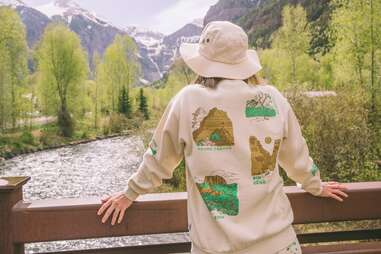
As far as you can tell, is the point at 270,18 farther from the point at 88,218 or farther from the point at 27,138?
the point at 88,218

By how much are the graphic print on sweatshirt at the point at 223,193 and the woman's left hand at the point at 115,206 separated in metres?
0.35

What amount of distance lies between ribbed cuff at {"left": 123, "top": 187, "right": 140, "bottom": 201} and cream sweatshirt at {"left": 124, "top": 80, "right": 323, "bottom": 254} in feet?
0.70

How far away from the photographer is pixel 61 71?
29766 millimetres

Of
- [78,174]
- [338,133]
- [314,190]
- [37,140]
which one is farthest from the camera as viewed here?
[37,140]

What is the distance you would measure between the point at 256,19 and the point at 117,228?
104m

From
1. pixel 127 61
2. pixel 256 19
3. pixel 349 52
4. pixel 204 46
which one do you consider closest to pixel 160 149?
pixel 204 46

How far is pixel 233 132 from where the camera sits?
4.25 feet

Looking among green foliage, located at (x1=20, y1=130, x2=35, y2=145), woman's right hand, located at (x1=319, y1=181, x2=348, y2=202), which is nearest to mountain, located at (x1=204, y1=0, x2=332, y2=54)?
green foliage, located at (x1=20, y1=130, x2=35, y2=145)

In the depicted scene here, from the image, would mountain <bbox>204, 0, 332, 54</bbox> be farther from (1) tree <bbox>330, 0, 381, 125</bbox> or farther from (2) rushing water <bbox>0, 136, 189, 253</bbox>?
(1) tree <bbox>330, 0, 381, 125</bbox>

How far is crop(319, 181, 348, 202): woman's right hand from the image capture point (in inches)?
66.1

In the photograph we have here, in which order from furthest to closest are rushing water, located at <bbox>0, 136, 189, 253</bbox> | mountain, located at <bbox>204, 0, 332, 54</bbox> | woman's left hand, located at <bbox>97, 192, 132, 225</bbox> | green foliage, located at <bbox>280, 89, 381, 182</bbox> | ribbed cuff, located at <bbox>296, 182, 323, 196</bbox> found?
mountain, located at <bbox>204, 0, 332, 54</bbox>
rushing water, located at <bbox>0, 136, 189, 253</bbox>
green foliage, located at <bbox>280, 89, 381, 182</bbox>
ribbed cuff, located at <bbox>296, 182, 323, 196</bbox>
woman's left hand, located at <bbox>97, 192, 132, 225</bbox>

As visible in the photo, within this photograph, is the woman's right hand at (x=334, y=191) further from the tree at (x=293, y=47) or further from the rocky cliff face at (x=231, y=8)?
the rocky cliff face at (x=231, y=8)

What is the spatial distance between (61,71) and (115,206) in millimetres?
29772

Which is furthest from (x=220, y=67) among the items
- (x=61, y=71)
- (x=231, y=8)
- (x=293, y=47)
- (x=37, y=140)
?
(x=231, y=8)
